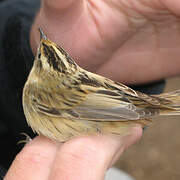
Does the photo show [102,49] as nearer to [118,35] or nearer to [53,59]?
[118,35]

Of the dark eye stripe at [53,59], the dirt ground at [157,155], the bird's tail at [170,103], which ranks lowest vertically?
the dirt ground at [157,155]

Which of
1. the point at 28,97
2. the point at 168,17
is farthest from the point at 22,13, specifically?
the point at 168,17

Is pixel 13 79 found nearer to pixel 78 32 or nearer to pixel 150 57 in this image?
pixel 78 32

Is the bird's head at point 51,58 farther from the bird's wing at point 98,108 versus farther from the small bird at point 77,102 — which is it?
the bird's wing at point 98,108

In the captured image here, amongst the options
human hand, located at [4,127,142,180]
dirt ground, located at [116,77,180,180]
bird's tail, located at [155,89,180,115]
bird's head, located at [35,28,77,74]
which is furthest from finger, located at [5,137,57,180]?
dirt ground, located at [116,77,180,180]

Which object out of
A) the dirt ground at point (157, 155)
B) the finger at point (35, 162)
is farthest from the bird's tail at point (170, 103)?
the dirt ground at point (157, 155)

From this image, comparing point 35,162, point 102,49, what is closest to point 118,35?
point 102,49
